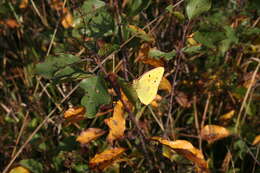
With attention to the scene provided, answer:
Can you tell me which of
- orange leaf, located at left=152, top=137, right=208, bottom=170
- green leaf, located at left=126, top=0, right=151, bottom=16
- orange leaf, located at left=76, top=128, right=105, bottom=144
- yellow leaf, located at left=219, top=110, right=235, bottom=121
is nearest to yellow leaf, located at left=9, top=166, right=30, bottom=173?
orange leaf, located at left=76, top=128, right=105, bottom=144

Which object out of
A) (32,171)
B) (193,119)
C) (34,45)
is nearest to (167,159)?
(193,119)

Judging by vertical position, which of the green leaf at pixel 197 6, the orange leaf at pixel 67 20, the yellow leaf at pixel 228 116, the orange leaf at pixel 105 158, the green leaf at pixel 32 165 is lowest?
the green leaf at pixel 32 165

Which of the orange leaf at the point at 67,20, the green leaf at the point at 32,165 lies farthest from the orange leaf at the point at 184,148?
the orange leaf at the point at 67,20

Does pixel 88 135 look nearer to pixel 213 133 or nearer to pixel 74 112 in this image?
pixel 74 112

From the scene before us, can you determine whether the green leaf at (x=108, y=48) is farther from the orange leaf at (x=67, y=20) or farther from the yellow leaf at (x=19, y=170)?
the orange leaf at (x=67, y=20)

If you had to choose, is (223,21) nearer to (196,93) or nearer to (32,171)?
(196,93)
